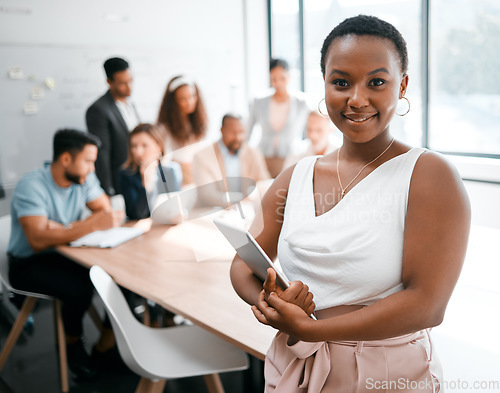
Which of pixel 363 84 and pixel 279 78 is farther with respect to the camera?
pixel 279 78

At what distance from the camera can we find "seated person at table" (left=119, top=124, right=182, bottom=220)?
3277 millimetres

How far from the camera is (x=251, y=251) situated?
94 cm

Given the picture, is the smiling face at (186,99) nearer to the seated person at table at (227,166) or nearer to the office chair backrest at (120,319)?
the seated person at table at (227,166)

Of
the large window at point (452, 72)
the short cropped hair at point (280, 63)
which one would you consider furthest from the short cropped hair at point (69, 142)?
the large window at point (452, 72)

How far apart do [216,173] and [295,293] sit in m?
2.54

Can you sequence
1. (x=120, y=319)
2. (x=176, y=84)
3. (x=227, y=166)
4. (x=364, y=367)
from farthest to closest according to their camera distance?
(x=176, y=84) → (x=227, y=166) → (x=120, y=319) → (x=364, y=367)

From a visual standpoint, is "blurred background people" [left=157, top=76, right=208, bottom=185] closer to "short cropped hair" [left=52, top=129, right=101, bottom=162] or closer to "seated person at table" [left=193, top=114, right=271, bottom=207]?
"seated person at table" [left=193, top=114, right=271, bottom=207]


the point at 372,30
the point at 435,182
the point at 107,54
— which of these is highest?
the point at 107,54

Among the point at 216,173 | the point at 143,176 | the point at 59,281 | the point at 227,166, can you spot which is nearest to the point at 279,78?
the point at 227,166

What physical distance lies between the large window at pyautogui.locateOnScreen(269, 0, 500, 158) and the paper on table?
2602 mm

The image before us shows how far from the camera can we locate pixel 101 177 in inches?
171

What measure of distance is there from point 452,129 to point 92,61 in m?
3.50

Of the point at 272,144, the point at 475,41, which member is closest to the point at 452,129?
the point at 475,41

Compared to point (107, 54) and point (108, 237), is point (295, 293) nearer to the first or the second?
point (108, 237)
